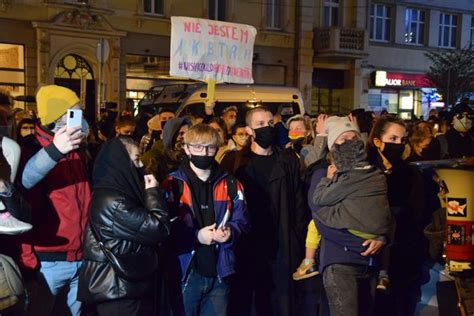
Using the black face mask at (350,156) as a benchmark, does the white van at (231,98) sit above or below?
above

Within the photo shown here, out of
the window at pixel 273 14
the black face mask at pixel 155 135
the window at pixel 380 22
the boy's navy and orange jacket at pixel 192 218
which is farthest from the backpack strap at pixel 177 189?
the window at pixel 380 22

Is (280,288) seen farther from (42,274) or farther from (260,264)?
(42,274)

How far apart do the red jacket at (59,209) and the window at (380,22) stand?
27.3 m

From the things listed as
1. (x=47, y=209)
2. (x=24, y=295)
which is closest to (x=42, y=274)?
(x=47, y=209)

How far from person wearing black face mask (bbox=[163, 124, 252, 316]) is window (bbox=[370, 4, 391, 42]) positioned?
26.8m

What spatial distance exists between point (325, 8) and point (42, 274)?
985 inches

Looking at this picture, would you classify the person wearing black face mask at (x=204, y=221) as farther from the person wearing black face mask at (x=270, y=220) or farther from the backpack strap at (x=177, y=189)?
the person wearing black face mask at (x=270, y=220)

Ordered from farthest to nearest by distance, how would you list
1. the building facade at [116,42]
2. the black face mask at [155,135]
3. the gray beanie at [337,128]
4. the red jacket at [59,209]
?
the building facade at [116,42], the black face mask at [155,135], the gray beanie at [337,128], the red jacket at [59,209]

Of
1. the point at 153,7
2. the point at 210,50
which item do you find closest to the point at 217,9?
the point at 153,7

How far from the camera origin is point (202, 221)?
4.26m

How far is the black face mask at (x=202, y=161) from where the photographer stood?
4.21 metres

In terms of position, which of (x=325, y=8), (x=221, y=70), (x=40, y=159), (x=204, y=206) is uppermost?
(x=325, y=8)

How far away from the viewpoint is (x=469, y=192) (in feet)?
16.6

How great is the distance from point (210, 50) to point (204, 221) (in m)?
5.59
